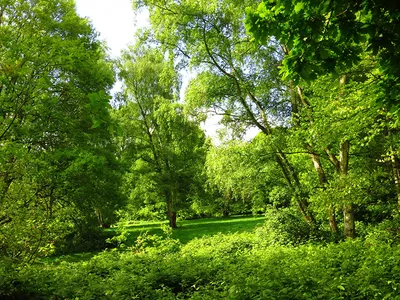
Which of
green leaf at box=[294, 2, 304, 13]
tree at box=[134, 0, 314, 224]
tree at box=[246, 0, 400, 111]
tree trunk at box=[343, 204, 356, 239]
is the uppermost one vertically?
tree at box=[134, 0, 314, 224]

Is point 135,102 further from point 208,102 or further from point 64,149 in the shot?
point 208,102

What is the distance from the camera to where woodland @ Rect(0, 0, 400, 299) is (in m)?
3.73

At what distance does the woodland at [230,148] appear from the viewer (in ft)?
12.3

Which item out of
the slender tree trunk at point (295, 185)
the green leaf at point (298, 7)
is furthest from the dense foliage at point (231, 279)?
the slender tree trunk at point (295, 185)

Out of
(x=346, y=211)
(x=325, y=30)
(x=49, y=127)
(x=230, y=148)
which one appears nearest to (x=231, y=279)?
(x=325, y=30)

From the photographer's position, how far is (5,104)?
13.8 feet

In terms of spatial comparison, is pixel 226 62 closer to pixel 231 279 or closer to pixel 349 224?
pixel 349 224

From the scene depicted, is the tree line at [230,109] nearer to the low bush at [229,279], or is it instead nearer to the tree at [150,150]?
the low bush at [229,279]

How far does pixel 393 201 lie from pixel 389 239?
2.52 meters

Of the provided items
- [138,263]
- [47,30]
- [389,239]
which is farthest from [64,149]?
[389,239]

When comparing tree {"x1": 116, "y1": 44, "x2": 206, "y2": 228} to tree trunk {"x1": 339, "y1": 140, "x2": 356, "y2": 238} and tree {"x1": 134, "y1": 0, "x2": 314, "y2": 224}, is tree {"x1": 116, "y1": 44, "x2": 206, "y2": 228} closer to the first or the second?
tree {"x1": 134, "y1": 0, "x2": 314, "y2": 224}

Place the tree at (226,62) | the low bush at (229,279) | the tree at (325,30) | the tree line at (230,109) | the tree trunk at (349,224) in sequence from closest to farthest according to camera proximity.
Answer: the tree at (325,30)
the tree line at (230,109)
the low bush at (229,279)
the tree trunk at (349,224)
the tree at (226,62)

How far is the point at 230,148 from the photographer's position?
1255cm

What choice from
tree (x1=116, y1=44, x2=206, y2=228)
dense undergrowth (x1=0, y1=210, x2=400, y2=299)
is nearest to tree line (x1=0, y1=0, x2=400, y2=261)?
dense undergrowth (x1=0, y1=210, x2=400, y2=299)
